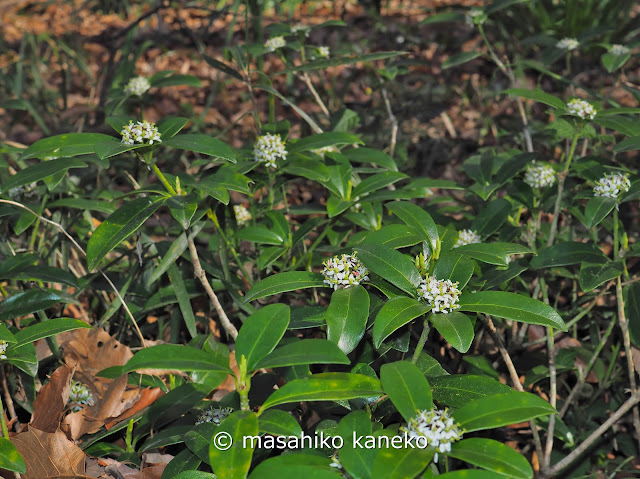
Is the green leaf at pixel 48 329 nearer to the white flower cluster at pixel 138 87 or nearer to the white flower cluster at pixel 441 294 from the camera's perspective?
the white flower cluster at pixel 441 294

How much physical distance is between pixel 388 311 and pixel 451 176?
196cm

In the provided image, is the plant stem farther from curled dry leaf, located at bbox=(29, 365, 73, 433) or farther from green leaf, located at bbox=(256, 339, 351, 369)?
curled dry leaf, located at bbox=(29, 365, 73, 433)

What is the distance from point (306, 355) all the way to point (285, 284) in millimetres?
312

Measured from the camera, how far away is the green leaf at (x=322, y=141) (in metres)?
1.92

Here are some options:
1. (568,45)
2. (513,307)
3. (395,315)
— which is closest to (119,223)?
(395,315)

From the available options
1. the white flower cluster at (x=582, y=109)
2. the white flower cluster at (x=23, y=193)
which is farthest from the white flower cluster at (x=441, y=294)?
the white flower cluster at (x=23, y=193)

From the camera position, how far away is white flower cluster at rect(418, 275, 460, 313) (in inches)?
54.2

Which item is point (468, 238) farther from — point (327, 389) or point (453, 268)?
point (327, 389)

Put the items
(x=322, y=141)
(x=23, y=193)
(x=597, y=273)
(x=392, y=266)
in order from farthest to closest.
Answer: (x=23, y=193) → (x=322, y=141) → (x=597, y=273) → (x=392, y=266)

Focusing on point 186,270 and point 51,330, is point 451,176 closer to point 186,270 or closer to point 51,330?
point 186,270

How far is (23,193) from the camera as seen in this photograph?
216 cm

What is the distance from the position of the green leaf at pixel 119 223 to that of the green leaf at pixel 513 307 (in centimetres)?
80

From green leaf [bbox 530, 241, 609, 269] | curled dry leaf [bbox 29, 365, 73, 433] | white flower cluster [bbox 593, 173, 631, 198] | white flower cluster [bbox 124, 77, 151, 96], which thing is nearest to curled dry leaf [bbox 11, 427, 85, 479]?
curled dry leaf [bbox 29, 365, 73, 433]

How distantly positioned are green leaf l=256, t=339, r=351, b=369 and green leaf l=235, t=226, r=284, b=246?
655 millimetres
